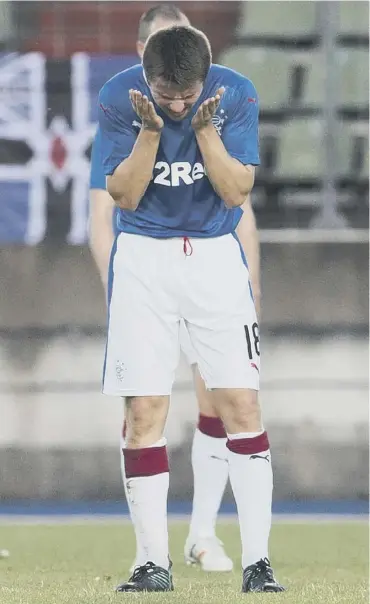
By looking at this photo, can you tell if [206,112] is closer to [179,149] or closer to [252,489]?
[179,149]

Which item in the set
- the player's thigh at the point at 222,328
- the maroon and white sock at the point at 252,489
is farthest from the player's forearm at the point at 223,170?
the maroon and white sock at the point at 252,489

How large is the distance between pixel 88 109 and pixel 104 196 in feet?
12.6

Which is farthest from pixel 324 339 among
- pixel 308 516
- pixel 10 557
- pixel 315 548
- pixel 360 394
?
pixel 10 557

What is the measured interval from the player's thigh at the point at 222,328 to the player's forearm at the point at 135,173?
35cm

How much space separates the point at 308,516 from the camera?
9109 mm

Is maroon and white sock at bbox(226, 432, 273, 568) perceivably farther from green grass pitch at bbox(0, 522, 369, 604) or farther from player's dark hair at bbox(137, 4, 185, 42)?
player's dark hair at bbox(137, 4, 185, 42)

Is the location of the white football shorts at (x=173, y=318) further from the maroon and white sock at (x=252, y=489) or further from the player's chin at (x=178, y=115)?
the player's chin at (x=178, y=115)

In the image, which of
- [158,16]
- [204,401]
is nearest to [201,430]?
[204,401]

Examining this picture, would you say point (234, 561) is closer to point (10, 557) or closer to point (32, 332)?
point (10, 557)

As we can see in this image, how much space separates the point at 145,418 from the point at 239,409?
0.32 meters

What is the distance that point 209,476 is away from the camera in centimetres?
663

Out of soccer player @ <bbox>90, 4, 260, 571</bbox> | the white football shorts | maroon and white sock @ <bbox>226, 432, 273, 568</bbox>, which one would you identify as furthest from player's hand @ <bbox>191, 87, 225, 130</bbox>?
soccer player @ <bbox>90, 4, 260, 571</bbox>

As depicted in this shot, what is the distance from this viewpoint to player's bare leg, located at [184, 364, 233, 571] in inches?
260

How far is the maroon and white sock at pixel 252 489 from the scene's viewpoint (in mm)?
5348
